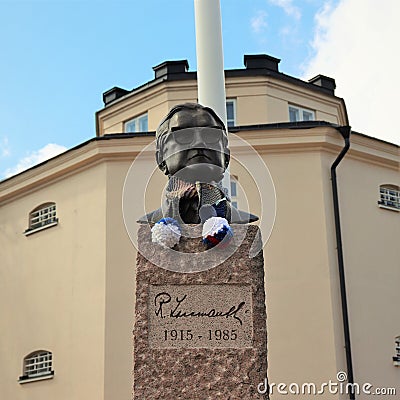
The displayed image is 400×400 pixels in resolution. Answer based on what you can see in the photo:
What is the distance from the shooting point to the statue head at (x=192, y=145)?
615 cm

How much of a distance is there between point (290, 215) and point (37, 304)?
21.0ft

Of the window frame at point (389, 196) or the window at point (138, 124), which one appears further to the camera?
the window at point (138, 124)

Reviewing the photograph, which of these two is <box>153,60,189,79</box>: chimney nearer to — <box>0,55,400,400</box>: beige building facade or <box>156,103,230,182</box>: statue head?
<box>0,55,400,400</box>: beige building facade

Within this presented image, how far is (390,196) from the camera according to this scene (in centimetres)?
1792

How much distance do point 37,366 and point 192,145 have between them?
40.9ft

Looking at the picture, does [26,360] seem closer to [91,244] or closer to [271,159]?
[91,244]

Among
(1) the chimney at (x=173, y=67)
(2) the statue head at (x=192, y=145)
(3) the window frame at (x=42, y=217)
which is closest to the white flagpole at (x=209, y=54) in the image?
(2) the statue head at (x=192, y=145)

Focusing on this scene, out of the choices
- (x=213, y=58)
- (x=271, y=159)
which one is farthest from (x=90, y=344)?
(x=213, y=58)

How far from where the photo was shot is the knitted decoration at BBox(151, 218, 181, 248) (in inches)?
216

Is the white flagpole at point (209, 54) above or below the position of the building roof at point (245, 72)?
below

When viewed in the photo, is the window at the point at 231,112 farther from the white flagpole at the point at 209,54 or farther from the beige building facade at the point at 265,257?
the white flagpole at the point at 209,54

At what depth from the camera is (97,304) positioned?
627 inches

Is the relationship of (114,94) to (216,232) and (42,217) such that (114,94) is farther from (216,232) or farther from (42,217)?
(216,232)

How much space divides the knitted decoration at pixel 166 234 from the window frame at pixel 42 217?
41.4ft
